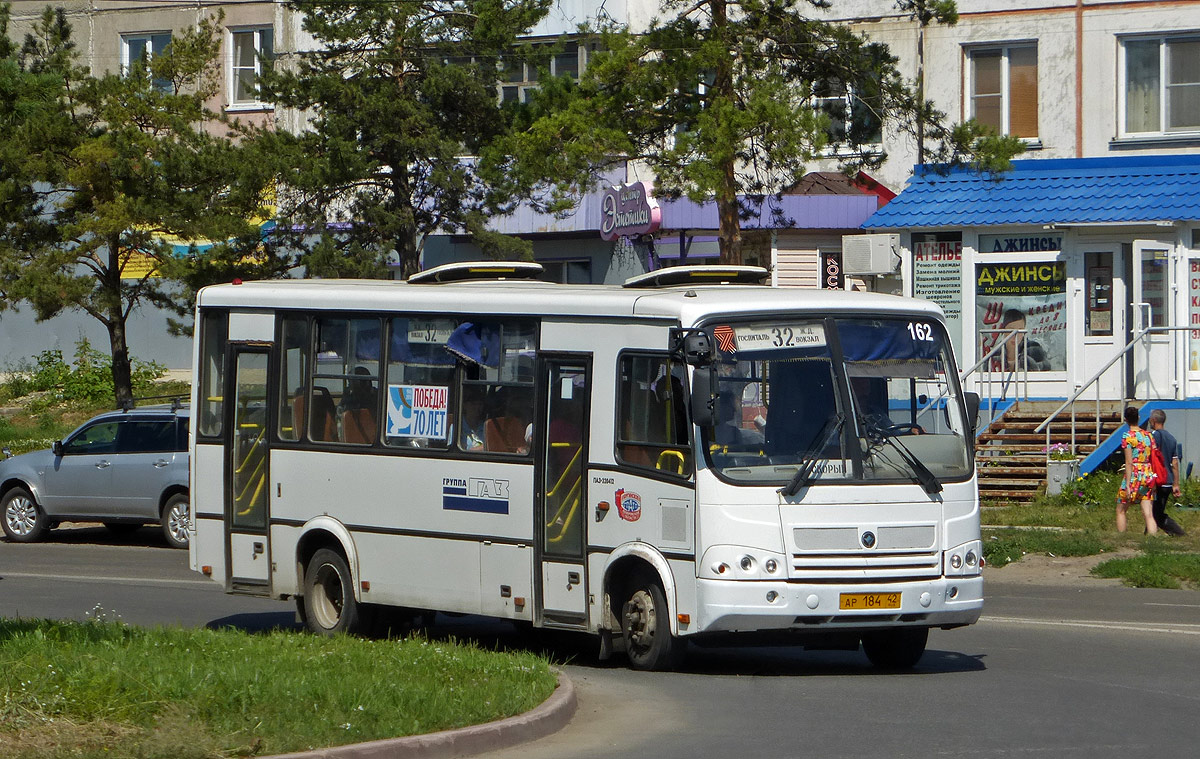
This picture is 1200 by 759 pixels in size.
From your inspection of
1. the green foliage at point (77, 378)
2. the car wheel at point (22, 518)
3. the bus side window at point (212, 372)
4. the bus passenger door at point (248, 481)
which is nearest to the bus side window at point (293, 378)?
the bus passenger door at point (248, 481)

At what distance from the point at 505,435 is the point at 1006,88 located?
19963mm

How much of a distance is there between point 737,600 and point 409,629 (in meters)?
4.10

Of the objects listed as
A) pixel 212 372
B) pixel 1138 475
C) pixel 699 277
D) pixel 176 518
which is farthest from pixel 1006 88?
pixel 212 372

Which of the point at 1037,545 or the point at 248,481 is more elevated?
the point at 248,481

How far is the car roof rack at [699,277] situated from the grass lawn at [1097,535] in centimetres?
660

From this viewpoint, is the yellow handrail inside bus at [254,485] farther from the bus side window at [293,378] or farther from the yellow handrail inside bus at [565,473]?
the yellow handrail inside bus at [565,473]

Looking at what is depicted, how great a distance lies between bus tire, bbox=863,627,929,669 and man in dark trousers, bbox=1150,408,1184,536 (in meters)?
9.49

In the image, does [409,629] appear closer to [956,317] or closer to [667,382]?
[667,382]

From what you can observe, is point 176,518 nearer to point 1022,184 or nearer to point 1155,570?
point 1155,570

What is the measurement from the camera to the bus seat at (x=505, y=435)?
12.6 m

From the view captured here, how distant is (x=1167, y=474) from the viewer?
2064 centimetres

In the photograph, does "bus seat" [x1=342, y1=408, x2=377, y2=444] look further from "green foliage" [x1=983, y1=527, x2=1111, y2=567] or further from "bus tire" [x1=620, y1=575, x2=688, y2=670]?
"green foliage" [x1=983, y1=527, x2=1111, y2=567]

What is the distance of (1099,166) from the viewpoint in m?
28.9

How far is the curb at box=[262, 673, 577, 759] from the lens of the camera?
813 cm
